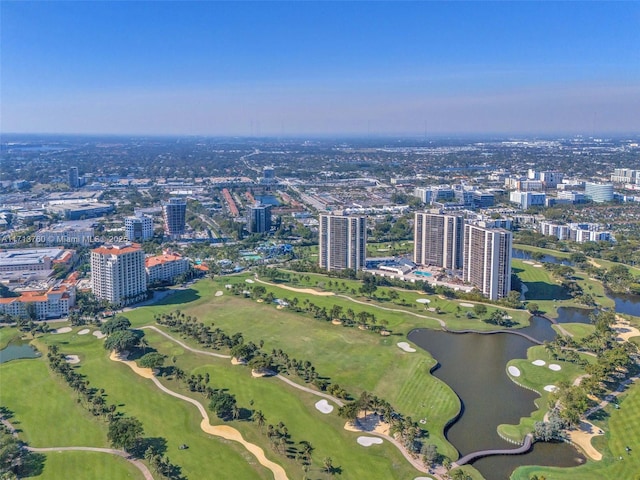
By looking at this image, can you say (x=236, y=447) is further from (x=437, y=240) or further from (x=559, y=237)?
(x=559, y=237)

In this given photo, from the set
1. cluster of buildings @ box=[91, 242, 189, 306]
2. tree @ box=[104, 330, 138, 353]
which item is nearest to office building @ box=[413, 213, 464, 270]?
cluster of buildings @ box=[91, 242, 189, 306]

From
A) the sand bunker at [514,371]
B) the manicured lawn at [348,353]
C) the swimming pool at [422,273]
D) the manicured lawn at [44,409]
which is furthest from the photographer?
the swimming pool at [422,273]

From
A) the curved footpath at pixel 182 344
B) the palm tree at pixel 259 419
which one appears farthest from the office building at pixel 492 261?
the palm tree at pixel 259 419

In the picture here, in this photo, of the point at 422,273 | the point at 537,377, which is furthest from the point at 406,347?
the point at 422,273

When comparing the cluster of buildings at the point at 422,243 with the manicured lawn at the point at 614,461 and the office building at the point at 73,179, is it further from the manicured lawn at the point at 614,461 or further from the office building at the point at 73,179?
the office building at the point at 73,179

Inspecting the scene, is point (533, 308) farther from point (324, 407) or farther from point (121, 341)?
point (121, 341)

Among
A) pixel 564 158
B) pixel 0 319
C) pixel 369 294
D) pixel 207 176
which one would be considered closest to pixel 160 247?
pixel 0 319
